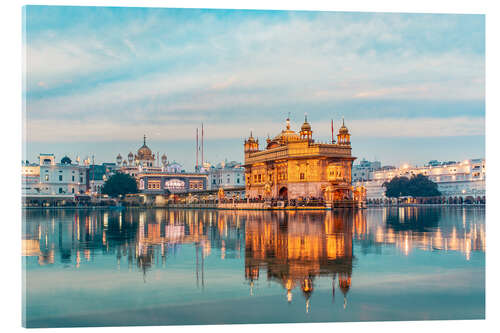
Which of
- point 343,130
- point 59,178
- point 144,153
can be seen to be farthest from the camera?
point 144,153

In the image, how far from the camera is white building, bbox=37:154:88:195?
457 feet

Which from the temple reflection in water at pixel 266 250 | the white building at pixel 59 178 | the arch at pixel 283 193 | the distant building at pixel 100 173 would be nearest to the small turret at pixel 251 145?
the arch at pixel 283 193

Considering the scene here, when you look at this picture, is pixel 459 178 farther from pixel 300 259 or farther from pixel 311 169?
pixel 300 259

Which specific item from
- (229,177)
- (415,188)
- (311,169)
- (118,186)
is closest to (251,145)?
(311,169)

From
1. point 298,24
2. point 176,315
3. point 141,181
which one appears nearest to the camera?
point 176,315

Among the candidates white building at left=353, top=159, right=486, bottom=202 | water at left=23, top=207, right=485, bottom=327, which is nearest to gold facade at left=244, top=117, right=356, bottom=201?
white building at left=353, top=159, right=486, bottom=202

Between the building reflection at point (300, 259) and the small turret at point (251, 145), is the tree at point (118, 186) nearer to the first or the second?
the small turret at point (251, 145)

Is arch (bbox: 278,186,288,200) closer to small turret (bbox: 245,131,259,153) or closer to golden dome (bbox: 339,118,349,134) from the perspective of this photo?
golden dome (bbox: 339,118,349,134)

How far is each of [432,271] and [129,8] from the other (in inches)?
404

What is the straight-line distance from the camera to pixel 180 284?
41.7 feet

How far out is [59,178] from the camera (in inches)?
5625
